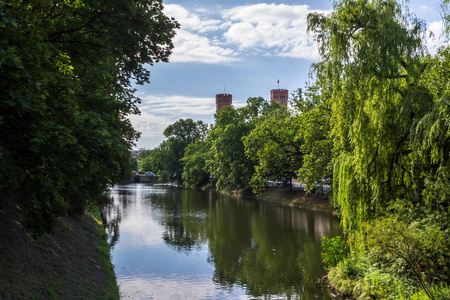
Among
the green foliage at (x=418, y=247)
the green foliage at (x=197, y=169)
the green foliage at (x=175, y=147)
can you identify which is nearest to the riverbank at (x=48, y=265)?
the green foliage at (x=418, y=247)

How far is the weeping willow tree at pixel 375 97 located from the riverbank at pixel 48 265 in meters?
9.37

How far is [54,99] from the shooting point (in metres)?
7.71

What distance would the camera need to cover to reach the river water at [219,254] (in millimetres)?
15078

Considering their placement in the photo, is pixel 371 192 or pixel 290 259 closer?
pixel 371 192

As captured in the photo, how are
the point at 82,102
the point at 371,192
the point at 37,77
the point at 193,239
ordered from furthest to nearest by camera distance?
the point at 193,239, the point at 371,192, the point at 82,102, the point at 37,77

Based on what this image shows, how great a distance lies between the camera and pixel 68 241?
49.1ft

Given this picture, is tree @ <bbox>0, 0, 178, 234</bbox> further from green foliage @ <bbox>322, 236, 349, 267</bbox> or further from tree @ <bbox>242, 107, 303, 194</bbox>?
tree @ <bbox>242, 107, 303, 194</bbox>

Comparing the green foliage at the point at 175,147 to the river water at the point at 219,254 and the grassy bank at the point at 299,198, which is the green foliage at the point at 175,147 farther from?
the river water at the point at 219,254

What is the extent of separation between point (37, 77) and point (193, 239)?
19.5m

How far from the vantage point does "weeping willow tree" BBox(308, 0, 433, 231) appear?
13.3 meters

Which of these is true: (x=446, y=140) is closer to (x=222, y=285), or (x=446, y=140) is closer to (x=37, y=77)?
(x=222, y=285)

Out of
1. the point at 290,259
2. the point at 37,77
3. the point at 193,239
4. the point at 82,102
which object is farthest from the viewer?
the point at 193,239

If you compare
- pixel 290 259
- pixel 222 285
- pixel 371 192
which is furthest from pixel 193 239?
pixel 371 192

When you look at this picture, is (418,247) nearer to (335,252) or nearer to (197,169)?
(335,252)
